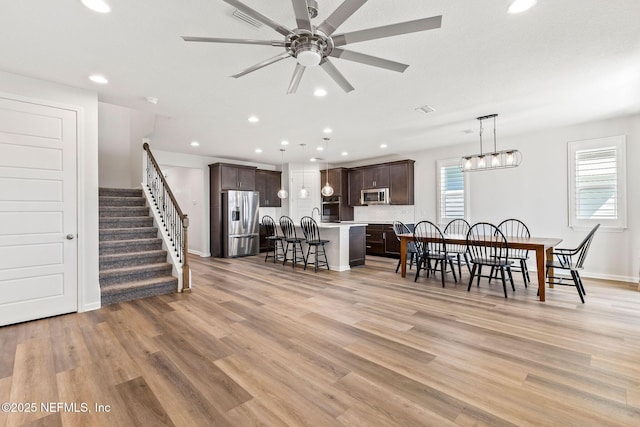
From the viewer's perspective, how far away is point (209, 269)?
19.5ft

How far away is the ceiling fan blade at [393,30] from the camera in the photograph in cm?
166

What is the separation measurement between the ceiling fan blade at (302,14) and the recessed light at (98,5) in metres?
1.44

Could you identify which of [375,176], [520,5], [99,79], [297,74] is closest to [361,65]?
[297,74]

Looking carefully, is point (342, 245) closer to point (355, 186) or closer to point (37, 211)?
point (355, 186)

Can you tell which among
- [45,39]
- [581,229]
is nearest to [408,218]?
[581,229]

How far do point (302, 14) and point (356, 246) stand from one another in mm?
4962

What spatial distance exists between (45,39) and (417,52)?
3.23 m

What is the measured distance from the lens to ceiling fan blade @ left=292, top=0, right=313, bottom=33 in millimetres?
1606

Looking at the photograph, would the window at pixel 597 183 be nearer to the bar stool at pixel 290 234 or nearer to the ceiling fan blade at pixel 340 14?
the bar stool at pixel 290 234

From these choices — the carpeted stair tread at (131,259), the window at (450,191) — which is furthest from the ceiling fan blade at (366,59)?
the window at (450,191)

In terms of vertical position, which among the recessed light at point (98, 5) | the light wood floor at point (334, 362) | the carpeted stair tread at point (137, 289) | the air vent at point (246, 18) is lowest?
the light wood floor at point (334, 362)

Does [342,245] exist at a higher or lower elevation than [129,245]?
lower

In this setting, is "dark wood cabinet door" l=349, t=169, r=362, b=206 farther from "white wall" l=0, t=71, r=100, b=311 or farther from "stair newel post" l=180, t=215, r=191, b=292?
"white wall" l=0, t=71, r=100, b=311

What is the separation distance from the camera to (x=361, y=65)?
2.94m
